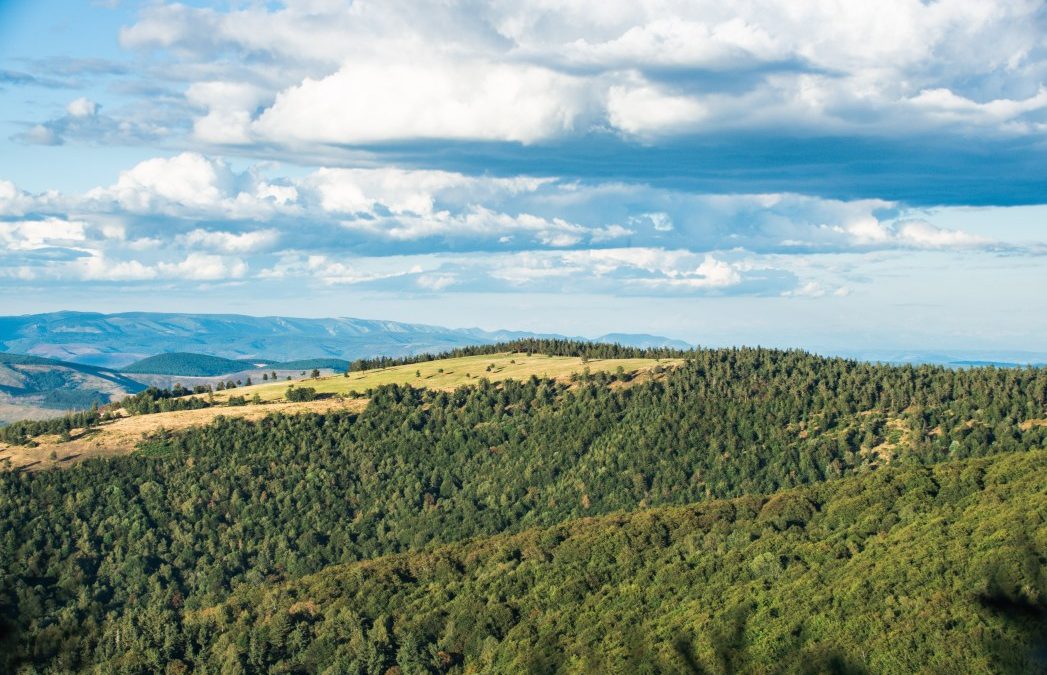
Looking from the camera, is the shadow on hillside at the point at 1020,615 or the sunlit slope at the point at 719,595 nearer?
the shadow on hillside at the point at 1020,615

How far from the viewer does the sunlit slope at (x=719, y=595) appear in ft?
387

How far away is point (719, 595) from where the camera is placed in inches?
5782

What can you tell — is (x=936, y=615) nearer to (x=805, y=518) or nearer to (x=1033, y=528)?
(x=1033, y=528)

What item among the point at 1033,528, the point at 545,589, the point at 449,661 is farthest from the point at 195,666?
the point at 1033,528

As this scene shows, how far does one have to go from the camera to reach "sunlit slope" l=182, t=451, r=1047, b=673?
387 feet

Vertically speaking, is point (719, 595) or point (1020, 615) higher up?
point (1020, 615)

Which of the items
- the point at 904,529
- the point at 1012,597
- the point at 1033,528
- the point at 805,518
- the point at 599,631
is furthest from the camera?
the point at 805,518

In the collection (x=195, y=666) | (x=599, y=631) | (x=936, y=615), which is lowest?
(x=195, y=666)

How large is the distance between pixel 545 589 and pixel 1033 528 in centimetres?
6615

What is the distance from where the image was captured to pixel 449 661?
477 feet

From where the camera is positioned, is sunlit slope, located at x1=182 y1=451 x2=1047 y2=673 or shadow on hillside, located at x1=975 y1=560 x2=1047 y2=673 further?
sunlit slope, located at x1=182 y1=451 x2=1047 y2=673

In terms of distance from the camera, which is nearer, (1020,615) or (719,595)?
(1020,615)

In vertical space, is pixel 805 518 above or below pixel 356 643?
above

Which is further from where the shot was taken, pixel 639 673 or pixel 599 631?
pixel 599 631
